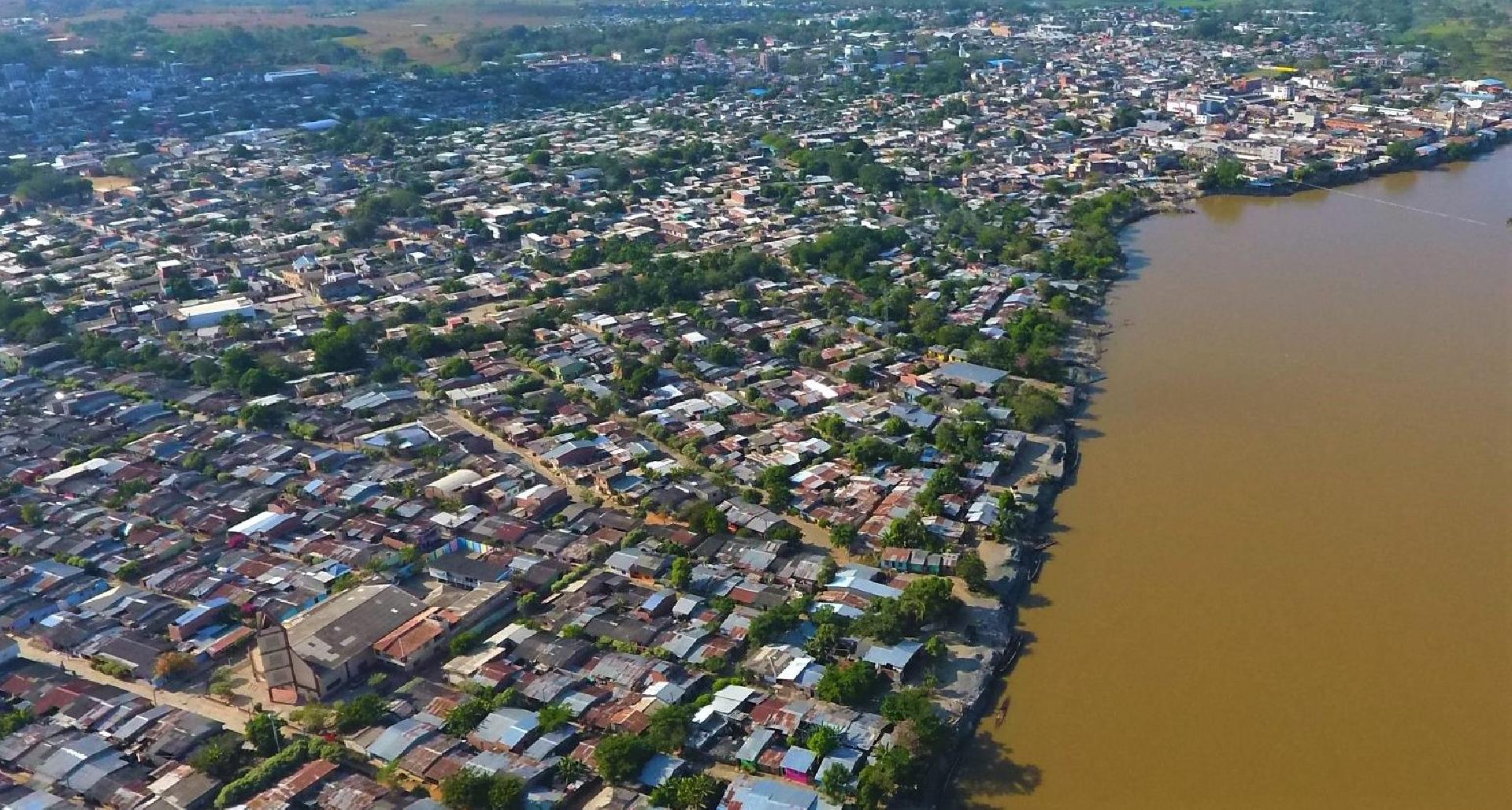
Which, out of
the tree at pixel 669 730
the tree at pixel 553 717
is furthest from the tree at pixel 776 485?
the tree at pixel 553 717

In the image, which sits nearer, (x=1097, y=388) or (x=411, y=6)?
(x=1097, y=388)

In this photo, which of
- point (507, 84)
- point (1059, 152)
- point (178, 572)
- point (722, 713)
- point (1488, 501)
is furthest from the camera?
point (507, 84)

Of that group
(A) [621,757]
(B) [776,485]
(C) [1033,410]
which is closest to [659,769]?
(A) [621,757]

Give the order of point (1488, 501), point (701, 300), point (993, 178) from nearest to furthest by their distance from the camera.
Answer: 1. point (1488, 501)
2. point (701, 300)
3. point (993, 178)

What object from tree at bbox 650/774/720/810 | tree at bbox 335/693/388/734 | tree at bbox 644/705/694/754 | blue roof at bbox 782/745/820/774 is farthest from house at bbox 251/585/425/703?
blue roof at bbox 782/745/820/774

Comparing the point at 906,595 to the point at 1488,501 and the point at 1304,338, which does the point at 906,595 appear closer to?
the point at 1488,501

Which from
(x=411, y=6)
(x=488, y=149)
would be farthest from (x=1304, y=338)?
(x=411, y=6)
